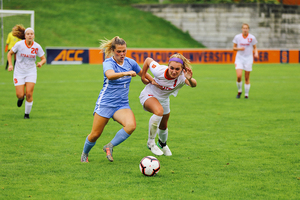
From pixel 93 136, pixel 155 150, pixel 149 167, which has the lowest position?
pixel 155 150

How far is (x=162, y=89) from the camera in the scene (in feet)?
21.9

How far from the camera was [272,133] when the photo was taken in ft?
27.4

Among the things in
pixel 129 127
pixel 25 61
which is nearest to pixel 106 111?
pixel 129 127

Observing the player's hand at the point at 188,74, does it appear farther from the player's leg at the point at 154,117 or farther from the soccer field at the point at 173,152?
the soccer field at the point at 173,152

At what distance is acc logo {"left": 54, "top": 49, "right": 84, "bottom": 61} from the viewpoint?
27.7 m

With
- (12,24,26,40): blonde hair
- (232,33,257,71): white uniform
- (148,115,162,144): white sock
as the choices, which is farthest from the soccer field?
(12,24,26,40): blonde hair

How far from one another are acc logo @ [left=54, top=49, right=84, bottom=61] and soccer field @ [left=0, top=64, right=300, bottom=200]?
15.0m

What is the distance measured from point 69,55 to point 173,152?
73.1ft

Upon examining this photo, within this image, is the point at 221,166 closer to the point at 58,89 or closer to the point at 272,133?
the point at 272,133

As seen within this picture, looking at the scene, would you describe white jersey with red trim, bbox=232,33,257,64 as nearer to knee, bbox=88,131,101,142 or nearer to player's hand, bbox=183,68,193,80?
player's hand, bbox=183,68,193,80

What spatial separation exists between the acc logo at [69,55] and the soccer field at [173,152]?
1500 cm

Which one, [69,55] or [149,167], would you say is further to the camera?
[69,55]

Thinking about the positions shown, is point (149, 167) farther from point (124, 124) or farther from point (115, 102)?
point (115, 102)

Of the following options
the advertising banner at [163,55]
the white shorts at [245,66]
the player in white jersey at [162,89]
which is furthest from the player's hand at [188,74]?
the advertising banner at [163,55]
